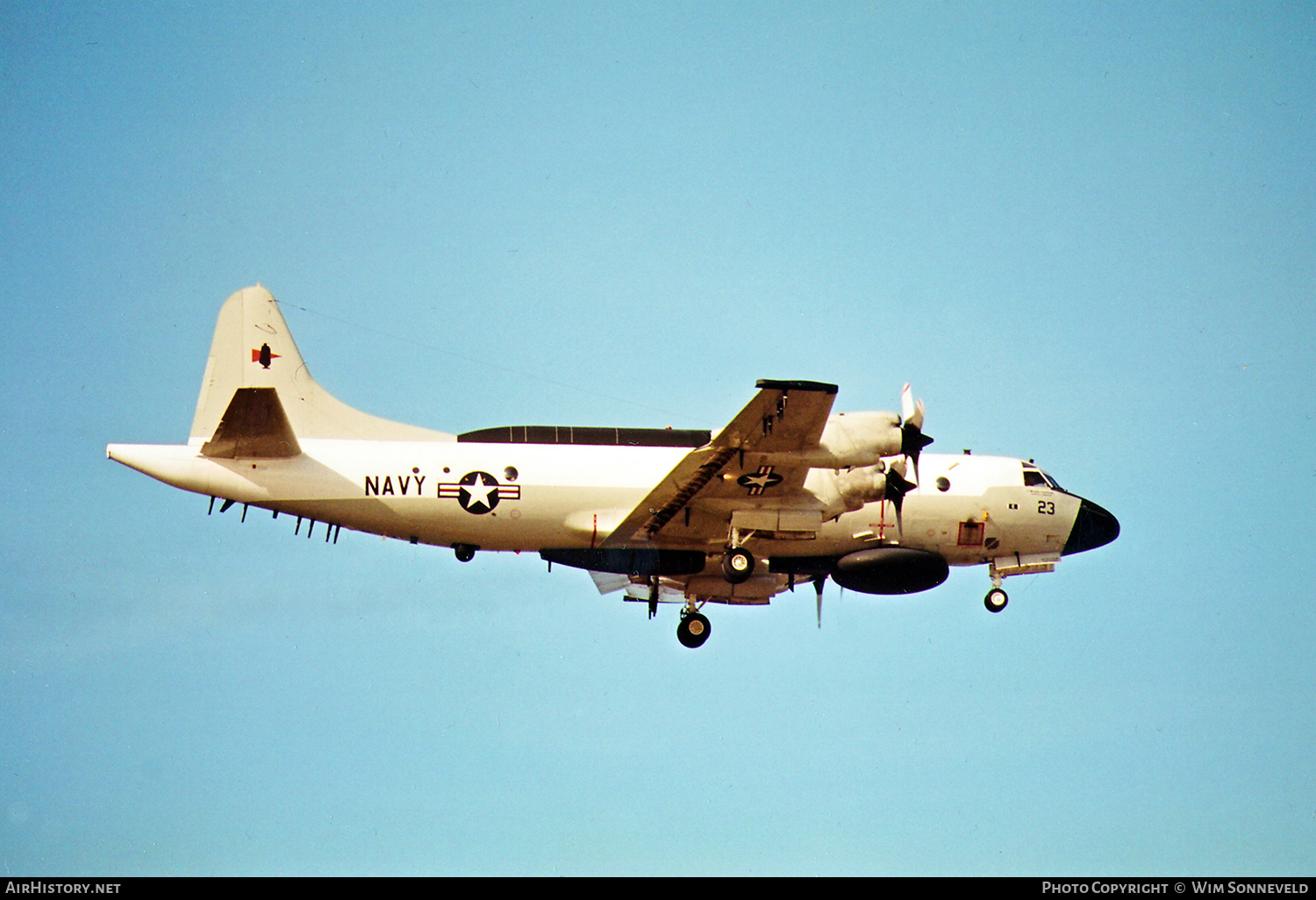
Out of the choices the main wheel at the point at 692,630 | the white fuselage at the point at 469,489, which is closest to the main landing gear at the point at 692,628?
the main wheel at the point at 692,630

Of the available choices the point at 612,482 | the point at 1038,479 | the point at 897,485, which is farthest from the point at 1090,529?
the point at 612,482

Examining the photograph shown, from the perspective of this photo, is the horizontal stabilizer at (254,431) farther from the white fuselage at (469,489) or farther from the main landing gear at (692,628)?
the main landing gear at (692,628)

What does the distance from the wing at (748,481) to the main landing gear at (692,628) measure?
2.44m

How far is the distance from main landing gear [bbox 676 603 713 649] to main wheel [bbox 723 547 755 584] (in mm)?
3094

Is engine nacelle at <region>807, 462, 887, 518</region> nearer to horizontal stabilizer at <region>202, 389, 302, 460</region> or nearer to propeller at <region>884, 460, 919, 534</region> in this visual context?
propeller at <region>884, 460, 919, 534</region>

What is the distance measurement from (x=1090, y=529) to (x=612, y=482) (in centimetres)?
1242

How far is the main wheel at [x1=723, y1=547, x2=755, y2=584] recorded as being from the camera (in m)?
25.2

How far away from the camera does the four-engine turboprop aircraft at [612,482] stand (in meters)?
23.5

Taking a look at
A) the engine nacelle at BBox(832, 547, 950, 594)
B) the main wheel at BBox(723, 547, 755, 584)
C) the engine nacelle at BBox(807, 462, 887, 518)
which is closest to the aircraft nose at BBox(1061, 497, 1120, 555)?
the engine nacelle at BBox(832, 547, 950, 594)

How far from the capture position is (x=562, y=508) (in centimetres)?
2566
